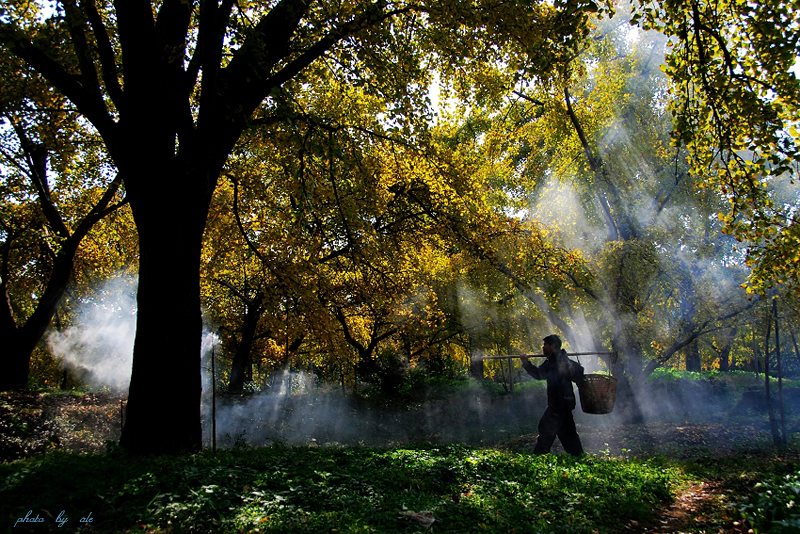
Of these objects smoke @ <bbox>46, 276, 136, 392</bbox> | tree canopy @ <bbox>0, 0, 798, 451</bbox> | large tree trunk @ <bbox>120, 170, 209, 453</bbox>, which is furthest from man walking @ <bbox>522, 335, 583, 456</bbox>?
smoke @ <bbox>46, 276, 136, 392</bbox>

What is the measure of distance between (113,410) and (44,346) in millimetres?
25188

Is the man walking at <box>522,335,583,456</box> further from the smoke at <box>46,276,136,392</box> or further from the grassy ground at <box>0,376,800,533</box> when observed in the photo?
the smoke at <box>46,276,136,392</box>

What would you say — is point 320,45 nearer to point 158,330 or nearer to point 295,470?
point 158,330

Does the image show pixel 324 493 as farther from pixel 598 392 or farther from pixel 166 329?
pixel 598 392

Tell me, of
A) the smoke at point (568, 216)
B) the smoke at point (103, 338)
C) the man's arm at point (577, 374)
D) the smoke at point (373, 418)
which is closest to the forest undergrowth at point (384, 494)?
the man's arm at point (577, 374)

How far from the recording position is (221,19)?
7543mm

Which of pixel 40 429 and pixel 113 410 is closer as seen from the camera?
pixel 40 429

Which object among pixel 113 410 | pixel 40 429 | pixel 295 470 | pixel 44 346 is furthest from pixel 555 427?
pixel 44 346

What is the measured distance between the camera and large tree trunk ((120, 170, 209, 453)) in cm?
718

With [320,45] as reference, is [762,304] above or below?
below

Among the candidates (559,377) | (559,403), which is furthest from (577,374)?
(559,403)

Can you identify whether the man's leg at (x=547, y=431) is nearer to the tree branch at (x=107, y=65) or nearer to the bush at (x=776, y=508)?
the bush at (x=776, y=508)

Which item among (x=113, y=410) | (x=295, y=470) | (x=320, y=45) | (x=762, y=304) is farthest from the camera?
(x=113, y=410)

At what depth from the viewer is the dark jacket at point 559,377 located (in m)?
9.80
